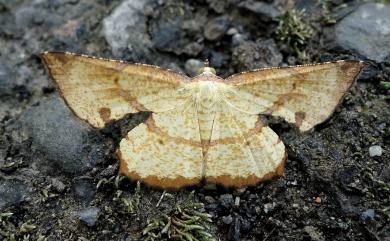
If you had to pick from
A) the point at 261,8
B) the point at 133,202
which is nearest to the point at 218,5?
the point at 261,8

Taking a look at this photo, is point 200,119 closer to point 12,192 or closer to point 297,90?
point 297,90

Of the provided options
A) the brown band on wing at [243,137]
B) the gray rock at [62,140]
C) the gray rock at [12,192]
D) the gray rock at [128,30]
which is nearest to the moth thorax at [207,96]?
the brown band on wing at [243,137]

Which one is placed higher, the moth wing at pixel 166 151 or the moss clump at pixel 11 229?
the moth wing at pixel 166 151

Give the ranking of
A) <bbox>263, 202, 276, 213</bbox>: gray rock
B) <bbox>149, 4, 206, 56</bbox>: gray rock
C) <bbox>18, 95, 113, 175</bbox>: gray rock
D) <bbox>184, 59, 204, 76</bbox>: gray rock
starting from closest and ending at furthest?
<bbox>263, 202, 276, 213</bbox>: gray rock, <bbox>18, 95, 113, 175</bbox>: gray rock, <bbox>184, 59, 204, 76</bbox>: gray rock, <bbox>149, 4, 206, 56</bbox>: gray rock

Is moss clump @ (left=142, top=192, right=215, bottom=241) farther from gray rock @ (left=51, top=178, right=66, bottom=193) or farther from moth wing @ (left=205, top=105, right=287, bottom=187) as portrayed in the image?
gray rock @ (left=51, top=178, right=66, bottom=193)

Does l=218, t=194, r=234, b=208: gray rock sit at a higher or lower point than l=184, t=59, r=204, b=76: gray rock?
lower

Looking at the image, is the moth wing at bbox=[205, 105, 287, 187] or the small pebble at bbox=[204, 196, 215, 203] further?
the small pebble at bbox=[204, 196, 215, 203]

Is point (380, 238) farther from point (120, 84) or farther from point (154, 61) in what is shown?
point (154, 61)

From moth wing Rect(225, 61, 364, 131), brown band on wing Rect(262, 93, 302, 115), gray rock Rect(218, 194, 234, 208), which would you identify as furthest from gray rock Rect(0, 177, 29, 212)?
brown band on wing Rect(262, 93, 302, 115)

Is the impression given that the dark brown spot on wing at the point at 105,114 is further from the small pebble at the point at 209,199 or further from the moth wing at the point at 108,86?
the small pebble at the point at 209,199
